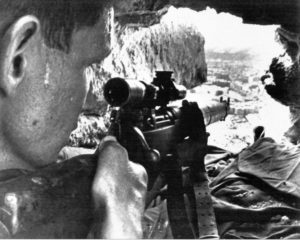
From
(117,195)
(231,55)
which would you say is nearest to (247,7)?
(231,55)

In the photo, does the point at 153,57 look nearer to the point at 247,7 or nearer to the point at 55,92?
the point at 247,7

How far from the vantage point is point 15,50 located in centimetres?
61

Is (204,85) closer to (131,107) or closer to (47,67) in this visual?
(131,107)

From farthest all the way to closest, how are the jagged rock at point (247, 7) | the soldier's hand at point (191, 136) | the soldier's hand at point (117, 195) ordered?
the jagged rock at point (247, 7) < the soldier's hand at point (191, 136) < the soldier's hand at point (117, 195)

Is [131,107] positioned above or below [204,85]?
above

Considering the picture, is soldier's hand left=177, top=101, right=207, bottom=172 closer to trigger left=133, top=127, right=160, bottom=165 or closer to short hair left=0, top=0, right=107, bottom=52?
trigger left=133, top=127, right=160, bottom=165

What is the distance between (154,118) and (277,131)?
186 cm

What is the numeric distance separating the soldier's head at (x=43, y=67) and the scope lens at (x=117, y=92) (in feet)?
0.26

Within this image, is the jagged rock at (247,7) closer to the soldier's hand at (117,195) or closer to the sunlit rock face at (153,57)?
the sunlit rock face at (153,57)

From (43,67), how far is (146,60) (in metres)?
1.46

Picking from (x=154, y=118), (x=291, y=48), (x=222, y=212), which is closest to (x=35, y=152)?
(x=154, y=118)

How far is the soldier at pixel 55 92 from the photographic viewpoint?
1.99 ft

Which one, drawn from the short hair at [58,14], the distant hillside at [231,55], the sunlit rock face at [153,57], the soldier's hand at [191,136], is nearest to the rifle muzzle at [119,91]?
the short hair at [58,14]

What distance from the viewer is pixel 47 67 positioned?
68 cm
